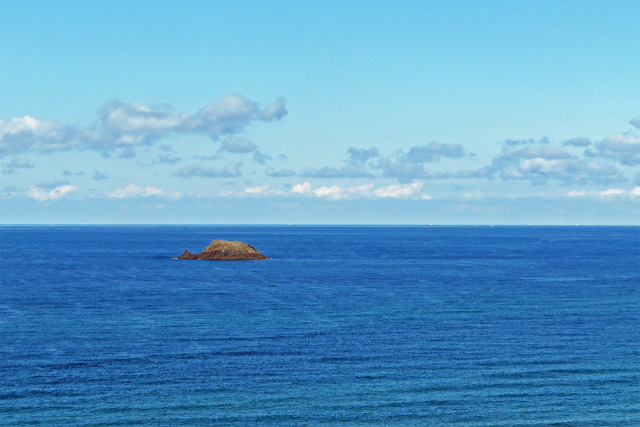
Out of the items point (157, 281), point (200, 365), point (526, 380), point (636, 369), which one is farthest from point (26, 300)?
point (636, 369)

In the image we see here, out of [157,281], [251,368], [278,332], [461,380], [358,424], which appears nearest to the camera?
[358,424]

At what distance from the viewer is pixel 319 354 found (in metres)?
56.5

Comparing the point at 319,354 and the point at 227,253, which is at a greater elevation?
the point at 227,253

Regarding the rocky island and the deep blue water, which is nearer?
the deep blue water

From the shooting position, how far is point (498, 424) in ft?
132

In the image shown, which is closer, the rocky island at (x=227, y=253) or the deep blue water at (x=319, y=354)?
the deep blue water at (x=319, y=354)

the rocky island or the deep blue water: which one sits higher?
the rocky island

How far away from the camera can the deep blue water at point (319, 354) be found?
42469 millimetres

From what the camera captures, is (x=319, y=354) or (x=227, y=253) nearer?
(x=319, y=354)

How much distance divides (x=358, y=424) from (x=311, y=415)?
121 inches

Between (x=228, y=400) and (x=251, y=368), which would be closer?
(x=228, y=400)

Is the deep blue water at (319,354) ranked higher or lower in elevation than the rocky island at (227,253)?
lower

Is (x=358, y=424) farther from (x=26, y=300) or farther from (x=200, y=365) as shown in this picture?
(x=26, y=300)

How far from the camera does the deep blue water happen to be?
139ft
